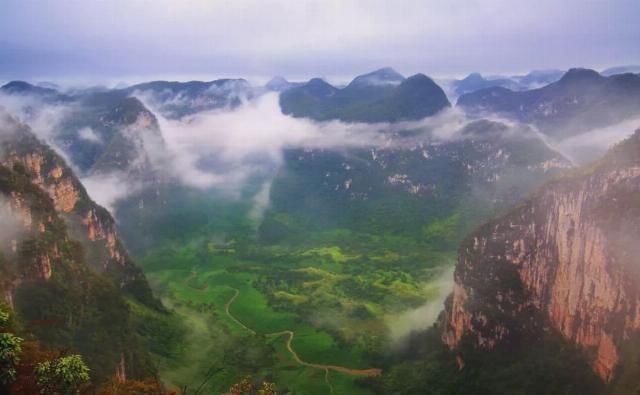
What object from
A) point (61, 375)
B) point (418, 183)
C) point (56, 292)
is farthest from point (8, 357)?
point (418, 183)

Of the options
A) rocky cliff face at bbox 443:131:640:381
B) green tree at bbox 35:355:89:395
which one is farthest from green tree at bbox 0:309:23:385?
rocky cliff face at bbox 443:131:640:381

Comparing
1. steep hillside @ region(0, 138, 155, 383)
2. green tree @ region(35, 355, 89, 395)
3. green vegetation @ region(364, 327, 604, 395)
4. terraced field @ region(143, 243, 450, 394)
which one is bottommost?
terraced field @ region(143, 243, 450, 394)

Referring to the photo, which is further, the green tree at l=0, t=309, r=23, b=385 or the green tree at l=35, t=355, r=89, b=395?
the green tree at l=0, t=309, r=23, b=385

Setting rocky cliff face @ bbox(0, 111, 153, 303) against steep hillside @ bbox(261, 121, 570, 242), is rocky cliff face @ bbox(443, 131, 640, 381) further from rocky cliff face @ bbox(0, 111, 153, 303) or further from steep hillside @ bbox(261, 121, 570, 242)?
steep hillside @ bbox(261, 121, 570, 242)

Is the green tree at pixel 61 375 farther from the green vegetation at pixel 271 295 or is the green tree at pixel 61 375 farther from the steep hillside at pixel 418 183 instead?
the steep hillside at pixel 418 183

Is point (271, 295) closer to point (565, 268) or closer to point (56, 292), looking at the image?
point (56, 292)

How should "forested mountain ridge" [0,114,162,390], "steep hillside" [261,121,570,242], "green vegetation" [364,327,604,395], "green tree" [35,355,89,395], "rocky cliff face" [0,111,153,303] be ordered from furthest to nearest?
"steep hillside" [261,121,570,242] → "rocky cliff face" [0,111,153,303] → "green vegetation" [364,327,604,395] → "forested mountain ridge" [0,114,162,390] → "green tree" [35,355,89,395]

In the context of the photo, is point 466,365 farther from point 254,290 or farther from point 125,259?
point 125,259
